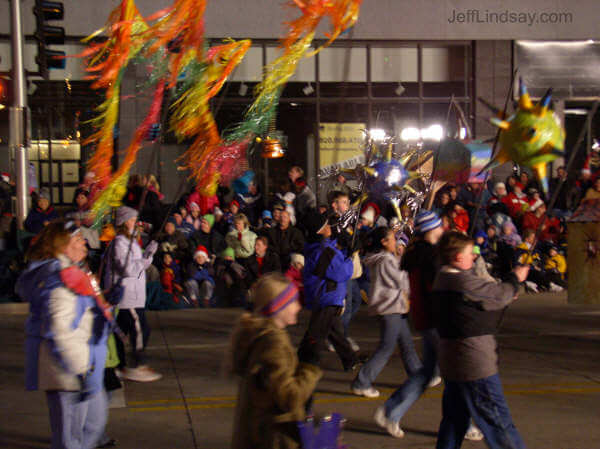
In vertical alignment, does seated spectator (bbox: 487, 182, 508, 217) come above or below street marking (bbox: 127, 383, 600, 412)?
above

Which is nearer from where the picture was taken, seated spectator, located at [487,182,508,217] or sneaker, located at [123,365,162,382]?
sneaker, located at [123,365,162,382]

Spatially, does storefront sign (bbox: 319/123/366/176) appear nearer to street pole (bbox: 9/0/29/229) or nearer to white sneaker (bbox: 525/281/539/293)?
white sneaker (bbox: 525/281/539/293)

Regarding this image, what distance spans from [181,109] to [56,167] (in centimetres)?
1065

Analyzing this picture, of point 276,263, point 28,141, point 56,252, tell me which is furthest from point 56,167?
point 56,252

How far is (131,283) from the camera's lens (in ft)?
24.6

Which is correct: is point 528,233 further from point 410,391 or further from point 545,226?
point 410,391

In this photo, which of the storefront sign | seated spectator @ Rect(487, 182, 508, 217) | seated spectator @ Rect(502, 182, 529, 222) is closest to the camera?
seated spectator @ Rect(487, 182, 508, 217)

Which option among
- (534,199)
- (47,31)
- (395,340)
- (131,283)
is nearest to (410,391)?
(395,340)

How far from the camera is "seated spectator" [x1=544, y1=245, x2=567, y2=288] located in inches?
531

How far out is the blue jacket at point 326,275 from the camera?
739 cm

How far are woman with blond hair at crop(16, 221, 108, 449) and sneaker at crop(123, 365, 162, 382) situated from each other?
293cm

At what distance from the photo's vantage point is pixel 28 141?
13219 mm

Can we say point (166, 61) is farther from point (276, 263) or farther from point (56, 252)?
point (276, 263)

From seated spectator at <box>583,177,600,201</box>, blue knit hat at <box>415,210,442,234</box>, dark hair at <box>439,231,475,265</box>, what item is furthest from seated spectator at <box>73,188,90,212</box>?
dark hair at <box>439,231,475,265</box>
